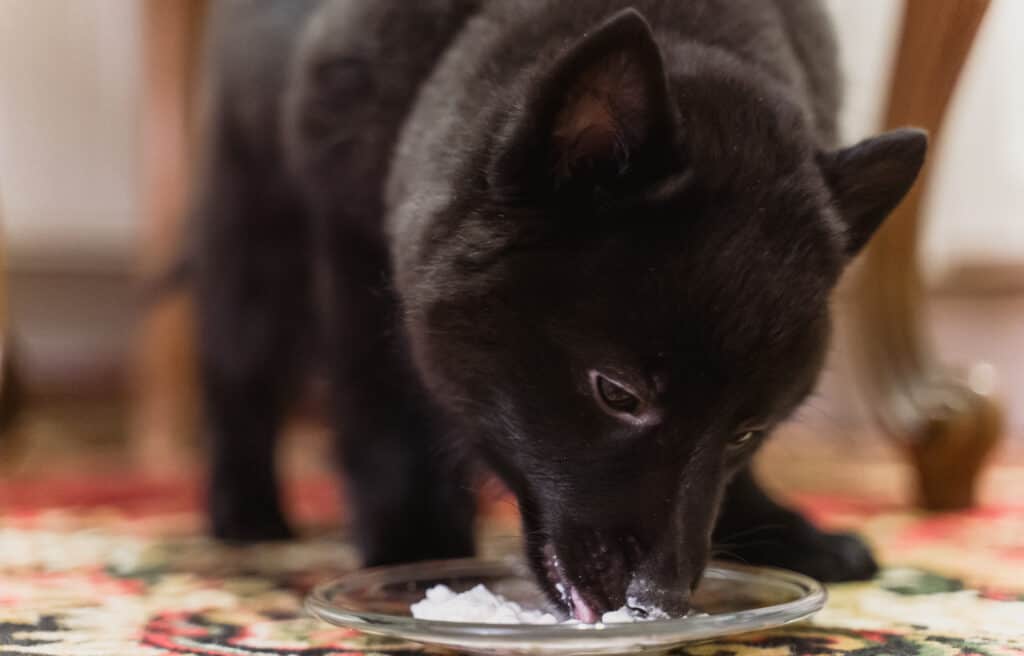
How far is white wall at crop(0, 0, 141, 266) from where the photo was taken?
3.33 meters

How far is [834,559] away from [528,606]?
0.46 metres

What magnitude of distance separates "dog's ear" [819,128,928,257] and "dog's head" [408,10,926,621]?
3 cm

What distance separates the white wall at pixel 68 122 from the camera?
333 centimetres

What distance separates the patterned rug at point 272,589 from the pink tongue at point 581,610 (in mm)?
96

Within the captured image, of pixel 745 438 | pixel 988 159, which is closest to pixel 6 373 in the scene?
pixel 745 438

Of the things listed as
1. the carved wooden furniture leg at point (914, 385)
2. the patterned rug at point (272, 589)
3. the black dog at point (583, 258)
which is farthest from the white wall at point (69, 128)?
the carved wooden furniture leg at point (914, 385)

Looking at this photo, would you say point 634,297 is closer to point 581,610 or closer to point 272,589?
point 581,610

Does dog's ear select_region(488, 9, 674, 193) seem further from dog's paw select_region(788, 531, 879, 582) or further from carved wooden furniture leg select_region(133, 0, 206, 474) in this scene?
carved wooden furniture leg select_region(133, 0, 206, 474)

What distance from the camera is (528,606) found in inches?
44.2

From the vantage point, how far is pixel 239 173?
1.83m

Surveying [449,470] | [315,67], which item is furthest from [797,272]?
[315,67]

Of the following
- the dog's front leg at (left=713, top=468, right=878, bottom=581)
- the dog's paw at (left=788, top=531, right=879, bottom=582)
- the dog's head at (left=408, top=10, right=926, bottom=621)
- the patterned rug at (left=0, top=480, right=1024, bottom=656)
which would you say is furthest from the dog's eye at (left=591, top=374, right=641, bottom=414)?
the dog's paw at (left=788, top=531, right=879, bottom=582)

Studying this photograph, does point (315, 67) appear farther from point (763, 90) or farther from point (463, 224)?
point (763, 90)

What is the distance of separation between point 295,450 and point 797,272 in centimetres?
246
